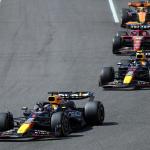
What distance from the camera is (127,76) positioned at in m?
27.2

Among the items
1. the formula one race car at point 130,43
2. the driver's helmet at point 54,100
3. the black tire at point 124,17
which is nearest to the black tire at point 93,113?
the driver's helmet at point 54,100

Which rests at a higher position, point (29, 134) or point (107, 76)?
point (107, 76)

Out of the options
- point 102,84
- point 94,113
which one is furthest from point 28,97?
point 94,113

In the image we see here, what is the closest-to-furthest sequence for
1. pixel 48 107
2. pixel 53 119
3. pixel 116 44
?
1. pixel 53 119
2. pixel 48 107
3. pixel 116 44

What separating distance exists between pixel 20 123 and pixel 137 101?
5.96 metres

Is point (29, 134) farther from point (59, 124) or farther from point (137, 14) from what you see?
point (137, 14)

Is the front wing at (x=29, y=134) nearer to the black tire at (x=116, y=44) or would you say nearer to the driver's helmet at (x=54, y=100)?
the driver's helmet at (x=54, y=100)

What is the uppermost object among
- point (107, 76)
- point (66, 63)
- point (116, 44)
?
point (116, 44)

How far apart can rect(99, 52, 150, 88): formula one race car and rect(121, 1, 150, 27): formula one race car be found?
1034 cm

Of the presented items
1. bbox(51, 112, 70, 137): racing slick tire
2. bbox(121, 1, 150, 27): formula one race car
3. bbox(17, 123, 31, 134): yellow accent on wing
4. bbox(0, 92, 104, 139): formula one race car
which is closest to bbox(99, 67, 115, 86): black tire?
bbox(0, 92, 104, 139): formula one race car

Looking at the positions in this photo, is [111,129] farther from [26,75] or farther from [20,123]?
[26,75]

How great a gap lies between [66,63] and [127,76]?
5.83 m

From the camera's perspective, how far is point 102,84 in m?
27.5

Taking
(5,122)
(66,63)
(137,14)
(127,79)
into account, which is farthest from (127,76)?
(137,14)
